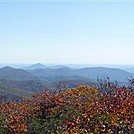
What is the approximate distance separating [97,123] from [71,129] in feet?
4.70

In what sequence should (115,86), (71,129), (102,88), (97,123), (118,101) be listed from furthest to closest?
(102,88) < (115,86) < (118,101) < (97,123) < (71,129)

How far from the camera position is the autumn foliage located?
9.50 metres

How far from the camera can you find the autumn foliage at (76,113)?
9.50 m

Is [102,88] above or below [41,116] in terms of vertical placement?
above

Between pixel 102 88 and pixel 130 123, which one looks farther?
pixel 102 88

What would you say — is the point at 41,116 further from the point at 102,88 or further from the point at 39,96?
the point at 102,88

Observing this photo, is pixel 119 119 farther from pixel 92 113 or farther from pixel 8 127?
pixel 8 127

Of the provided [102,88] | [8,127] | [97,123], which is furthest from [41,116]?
[97,123]

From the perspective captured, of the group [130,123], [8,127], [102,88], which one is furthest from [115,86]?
[8,127]

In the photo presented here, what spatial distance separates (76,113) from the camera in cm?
1134

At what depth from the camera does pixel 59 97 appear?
13.4 metres

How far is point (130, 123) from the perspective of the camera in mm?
9805

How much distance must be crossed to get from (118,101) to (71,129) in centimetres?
303

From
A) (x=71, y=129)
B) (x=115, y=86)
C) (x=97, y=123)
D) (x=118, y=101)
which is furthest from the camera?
(x=115, y=86)
